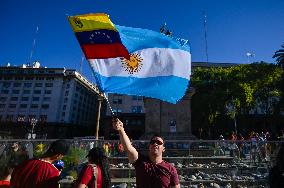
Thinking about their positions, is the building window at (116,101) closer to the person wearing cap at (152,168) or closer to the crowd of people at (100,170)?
the crowd of people at (100,170)

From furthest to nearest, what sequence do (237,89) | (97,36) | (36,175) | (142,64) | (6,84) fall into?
(6,84) < (237,89) < (142,64) < (97,36) < (36,175)

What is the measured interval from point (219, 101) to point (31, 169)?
135 feet

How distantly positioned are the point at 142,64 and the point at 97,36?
1.07 metres

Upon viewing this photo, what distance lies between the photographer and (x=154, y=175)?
4.05 metres

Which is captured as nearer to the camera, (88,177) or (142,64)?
(88,177)

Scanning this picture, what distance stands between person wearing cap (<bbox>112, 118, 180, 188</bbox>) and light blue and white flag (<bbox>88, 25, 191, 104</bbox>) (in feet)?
5.34

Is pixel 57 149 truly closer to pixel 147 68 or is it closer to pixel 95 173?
pixel 95 173

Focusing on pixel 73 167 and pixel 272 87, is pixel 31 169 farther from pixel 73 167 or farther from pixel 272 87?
pixel 272 87

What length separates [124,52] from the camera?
584 cm

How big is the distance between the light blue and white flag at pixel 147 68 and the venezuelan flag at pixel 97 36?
159mm

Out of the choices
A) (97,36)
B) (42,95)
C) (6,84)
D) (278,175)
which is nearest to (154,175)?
(278,175)

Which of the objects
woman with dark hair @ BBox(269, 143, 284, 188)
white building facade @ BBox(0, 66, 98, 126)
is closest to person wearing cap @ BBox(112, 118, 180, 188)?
woman with dark hair @ BBox(269, 143, 284, 188)

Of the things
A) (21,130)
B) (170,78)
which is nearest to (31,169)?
(170,78)

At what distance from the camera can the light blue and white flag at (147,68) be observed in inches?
228
